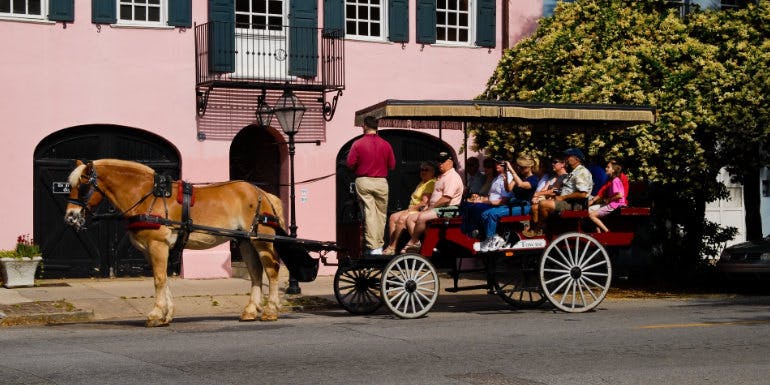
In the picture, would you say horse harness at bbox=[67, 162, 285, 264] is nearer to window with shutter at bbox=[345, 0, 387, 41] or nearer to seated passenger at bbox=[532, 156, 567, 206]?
seated passenger at bbox=[532, 156, 567, 206]

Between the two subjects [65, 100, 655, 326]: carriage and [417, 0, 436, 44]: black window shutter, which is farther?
[417, 0, 436, 44]: black window shutter

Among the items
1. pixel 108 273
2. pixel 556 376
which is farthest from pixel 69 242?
pixel 556 376

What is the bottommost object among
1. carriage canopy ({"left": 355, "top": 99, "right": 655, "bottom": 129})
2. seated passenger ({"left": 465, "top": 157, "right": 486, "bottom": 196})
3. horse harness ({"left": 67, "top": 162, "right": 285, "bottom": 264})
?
horse harness ({"left": 67, "top": 162, "right": 285, "bottom": 264})

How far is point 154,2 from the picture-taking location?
73.3ft

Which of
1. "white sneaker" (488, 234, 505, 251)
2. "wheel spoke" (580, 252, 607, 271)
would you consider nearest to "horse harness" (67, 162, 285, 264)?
"white sneaker" (488, 234, 505, 251)

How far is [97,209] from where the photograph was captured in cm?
2205

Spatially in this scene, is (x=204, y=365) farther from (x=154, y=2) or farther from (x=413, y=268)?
(x=154, y=2)

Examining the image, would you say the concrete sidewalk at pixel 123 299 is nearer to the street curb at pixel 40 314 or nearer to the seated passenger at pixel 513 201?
the street curb at pixel 40 314

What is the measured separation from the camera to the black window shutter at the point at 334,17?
2348cm

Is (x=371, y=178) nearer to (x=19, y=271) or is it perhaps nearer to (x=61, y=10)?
(x=19, y=271)

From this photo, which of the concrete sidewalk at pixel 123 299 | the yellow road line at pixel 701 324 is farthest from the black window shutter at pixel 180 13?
the yellow road line at pixel 701 324

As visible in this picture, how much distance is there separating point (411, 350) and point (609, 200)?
5.51 meters

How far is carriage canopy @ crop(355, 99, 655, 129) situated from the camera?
14.9 metres

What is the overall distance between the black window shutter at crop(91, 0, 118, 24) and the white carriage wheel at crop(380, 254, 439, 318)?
955 cm
